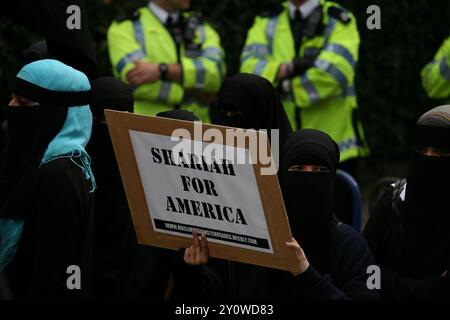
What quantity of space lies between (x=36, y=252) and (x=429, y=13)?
6151 millimetres

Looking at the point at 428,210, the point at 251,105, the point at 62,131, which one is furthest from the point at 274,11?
the point at 62,131

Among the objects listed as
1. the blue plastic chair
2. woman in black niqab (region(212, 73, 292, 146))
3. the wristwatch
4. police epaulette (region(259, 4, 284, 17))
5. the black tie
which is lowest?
the blue plastic chair

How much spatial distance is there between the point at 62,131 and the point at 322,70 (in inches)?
129

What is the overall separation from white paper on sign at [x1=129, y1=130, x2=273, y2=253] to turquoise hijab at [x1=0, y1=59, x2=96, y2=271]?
0.44 meters

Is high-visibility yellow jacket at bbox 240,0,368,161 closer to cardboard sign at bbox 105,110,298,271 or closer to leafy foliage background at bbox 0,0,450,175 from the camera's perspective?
leafy foliage background at bbox 0,0,450,175

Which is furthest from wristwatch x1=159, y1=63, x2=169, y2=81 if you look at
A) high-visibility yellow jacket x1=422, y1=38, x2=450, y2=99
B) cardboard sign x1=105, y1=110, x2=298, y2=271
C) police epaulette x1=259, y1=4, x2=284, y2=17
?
cardboard sign x1=105, y1=110, x2=298, y2=271

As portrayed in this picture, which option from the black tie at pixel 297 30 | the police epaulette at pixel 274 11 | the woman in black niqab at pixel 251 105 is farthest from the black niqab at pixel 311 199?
the police epaulette at pixel 274 11

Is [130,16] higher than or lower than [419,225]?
lower

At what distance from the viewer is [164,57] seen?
827cm

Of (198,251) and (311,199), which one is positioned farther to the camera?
(311,199)

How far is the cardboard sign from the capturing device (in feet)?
A: 14.4

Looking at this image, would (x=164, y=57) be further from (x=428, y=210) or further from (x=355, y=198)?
(x=428, y=210)

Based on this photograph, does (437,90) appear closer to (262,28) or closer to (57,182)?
(262,28)
